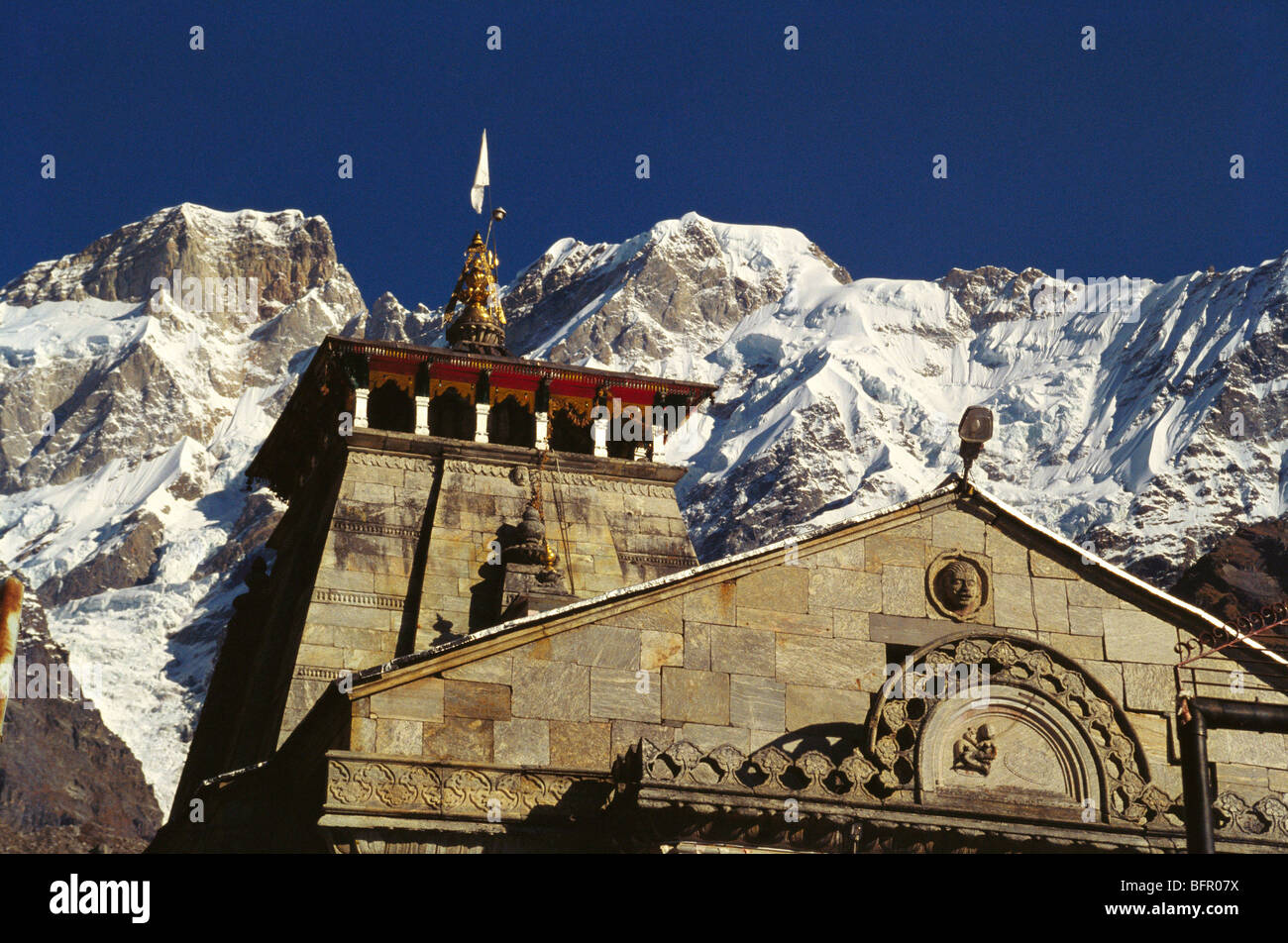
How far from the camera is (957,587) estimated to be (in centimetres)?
3072

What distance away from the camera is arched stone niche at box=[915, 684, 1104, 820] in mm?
28359

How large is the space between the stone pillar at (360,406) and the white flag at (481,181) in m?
9.19

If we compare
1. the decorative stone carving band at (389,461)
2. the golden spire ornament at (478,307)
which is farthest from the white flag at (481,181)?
the decorative stone carving band at (389,461)

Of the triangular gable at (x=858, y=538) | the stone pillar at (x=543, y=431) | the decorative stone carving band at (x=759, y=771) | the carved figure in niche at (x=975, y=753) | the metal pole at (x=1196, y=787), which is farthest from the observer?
the stone pillar at (x=543, y=431)

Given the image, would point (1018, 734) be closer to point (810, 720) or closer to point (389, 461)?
point (810, 720)

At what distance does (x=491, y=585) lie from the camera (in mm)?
41500

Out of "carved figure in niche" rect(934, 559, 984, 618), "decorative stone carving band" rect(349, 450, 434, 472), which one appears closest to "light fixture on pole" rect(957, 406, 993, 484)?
"carved figure in niche" rect(934, 559, 984, 618)

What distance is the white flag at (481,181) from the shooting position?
5259 cm

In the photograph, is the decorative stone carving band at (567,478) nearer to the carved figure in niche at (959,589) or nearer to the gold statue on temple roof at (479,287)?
the gold statue on temple roof at (479,287)

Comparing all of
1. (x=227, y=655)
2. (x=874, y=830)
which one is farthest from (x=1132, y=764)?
(x=227, y=655)

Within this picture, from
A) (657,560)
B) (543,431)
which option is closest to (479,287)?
(543,431)

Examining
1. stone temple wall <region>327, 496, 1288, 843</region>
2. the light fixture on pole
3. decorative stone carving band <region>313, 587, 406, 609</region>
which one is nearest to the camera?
stone temple wall <region>327, 496, 1288, 843</region>

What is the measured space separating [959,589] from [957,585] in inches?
2.8

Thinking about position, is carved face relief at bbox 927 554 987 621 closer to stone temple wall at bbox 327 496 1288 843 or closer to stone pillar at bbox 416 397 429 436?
stone temple wall at bbox 327 496 1288 843
